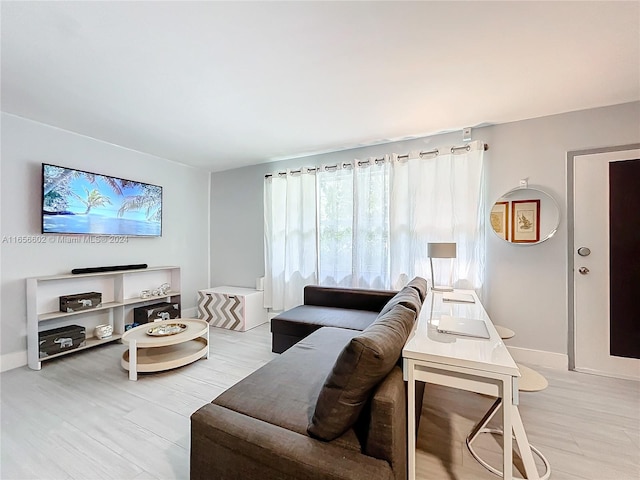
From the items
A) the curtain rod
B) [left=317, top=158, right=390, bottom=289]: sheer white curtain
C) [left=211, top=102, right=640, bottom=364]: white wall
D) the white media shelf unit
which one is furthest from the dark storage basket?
[left=211, top=102, right=640, bottom=364]: white wall

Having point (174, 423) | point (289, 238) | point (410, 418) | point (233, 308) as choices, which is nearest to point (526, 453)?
point (410, 418)

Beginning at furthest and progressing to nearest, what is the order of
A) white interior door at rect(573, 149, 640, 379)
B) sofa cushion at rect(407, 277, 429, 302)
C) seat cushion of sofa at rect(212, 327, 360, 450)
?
1. white interior door at rect(573, 149, 640, 379)
2. sofa cushion at rect(407, 277, 429, 302)
3. seat cushion of sofa at rect(212, 327, 360, 450)

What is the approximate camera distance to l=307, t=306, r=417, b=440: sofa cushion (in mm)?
999

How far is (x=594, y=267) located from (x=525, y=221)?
0.69 metres

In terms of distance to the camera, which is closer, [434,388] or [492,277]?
[434,388]

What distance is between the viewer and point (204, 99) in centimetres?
229

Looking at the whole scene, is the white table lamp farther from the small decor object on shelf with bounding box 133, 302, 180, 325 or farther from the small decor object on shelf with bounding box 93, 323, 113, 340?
the small decor object on shelf with bounding box 93, 323, 113, 340

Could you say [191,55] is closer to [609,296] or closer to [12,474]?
[12,474]

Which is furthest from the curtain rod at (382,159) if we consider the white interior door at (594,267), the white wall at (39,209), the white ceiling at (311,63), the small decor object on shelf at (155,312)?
the small decor object on shelf at (155,312)

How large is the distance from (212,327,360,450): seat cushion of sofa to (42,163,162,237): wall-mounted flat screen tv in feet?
9.34

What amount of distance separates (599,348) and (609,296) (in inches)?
19.6

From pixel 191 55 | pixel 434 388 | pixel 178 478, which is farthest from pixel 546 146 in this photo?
pixel 178 478

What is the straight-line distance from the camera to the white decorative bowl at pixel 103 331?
3053 millimetres

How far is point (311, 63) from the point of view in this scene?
6.03 ft
